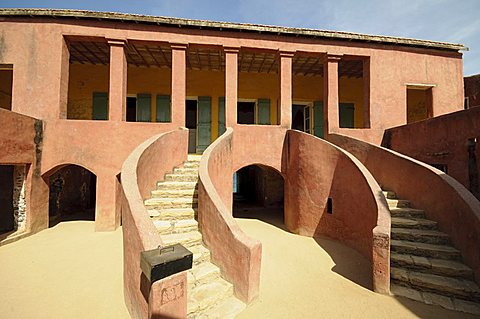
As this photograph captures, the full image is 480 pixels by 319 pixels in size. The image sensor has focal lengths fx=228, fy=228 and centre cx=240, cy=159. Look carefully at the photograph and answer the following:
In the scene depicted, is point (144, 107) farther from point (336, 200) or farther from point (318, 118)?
point (336, 200)

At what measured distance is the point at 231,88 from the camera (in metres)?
8.66

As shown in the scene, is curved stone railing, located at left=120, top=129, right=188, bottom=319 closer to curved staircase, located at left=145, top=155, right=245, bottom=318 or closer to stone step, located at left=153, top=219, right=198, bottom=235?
curved staircase, located at left=145, top=155, right=245, bottom=318

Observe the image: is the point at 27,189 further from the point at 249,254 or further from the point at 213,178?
the point at 249,254

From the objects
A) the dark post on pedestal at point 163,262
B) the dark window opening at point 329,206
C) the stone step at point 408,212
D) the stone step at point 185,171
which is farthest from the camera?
the dark window opening at point 329,206

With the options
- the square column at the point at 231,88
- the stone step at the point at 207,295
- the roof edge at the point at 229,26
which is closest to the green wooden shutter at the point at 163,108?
the roof edge at the point at 229,26

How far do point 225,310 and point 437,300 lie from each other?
143 inches

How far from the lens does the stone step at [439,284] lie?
3.92m

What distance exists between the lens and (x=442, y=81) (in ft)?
32.5

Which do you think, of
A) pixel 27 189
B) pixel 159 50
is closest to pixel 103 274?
pixel 27 189

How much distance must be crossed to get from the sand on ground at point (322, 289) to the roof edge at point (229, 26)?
25.5 feet

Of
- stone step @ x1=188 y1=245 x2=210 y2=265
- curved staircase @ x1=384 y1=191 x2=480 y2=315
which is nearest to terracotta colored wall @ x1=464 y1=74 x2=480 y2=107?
curved staircase @ x1=384 y1=191 x2=480 y2=315

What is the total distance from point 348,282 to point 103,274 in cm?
489

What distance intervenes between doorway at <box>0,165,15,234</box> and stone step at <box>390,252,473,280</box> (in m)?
12.1

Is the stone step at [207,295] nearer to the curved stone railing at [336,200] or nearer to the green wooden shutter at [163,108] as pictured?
the curved stone railing at [336,200]
